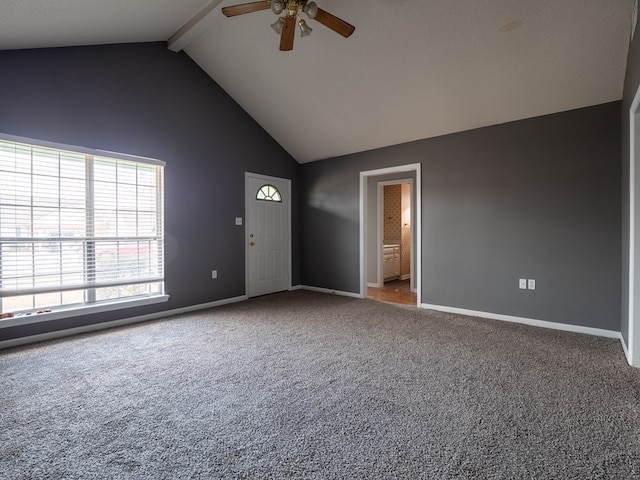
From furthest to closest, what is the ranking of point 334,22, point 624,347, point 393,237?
point 393,237 → point 624,347 → point 334,22

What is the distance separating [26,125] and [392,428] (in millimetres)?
4147

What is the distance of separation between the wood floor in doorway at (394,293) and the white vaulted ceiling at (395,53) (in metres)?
2.47

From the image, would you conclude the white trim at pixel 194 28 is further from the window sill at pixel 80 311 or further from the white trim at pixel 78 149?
the window sill at pixel 80 311

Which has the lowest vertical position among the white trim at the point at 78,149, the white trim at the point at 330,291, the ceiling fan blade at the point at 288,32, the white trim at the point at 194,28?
the white trim at the point at 330,291

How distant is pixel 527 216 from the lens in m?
3.79

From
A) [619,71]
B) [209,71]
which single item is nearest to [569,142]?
[619,71]

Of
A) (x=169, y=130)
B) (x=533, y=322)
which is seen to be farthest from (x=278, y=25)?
(x=533, y=322)

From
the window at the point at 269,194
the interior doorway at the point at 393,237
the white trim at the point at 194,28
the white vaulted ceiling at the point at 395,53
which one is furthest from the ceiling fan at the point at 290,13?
the interior doorway at the point at 393,237

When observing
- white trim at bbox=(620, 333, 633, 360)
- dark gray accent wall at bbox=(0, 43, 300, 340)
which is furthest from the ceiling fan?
white trim at bbox=(620, 333, 633, 360)

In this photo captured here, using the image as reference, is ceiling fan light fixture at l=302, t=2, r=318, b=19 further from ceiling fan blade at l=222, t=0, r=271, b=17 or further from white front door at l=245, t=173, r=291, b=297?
white front door at l=245, t=173, r=291, b=297

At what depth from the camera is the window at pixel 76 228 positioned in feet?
10.3

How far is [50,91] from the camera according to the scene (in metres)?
3.29

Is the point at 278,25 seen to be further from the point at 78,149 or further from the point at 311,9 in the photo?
the point at 78,149

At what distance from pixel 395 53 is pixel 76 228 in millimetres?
3931
